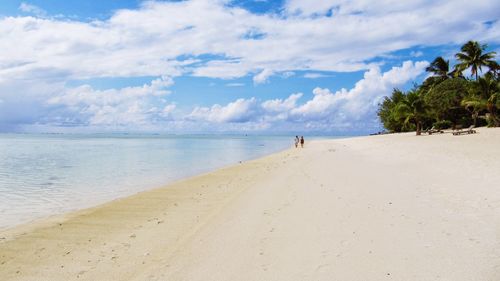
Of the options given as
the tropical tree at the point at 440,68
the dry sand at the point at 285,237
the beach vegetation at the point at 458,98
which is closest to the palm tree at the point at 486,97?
the beach vegetation at the point at 458,98

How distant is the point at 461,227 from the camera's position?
799cm

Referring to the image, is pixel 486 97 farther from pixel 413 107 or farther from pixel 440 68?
pixel 440 68

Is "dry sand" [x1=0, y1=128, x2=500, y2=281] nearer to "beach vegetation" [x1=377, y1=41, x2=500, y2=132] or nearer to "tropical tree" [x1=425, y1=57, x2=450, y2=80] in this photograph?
"beach vegetation" [x1=377, y1=41, x2=500, y2=132]

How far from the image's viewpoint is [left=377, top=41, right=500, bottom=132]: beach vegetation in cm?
4766

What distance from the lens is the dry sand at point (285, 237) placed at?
6.30 meters

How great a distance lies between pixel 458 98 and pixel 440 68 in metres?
15.8

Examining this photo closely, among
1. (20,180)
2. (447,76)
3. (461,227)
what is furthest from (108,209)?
(447,76)

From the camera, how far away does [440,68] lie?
69.8 metres

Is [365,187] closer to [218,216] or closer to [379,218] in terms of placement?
[379,218]

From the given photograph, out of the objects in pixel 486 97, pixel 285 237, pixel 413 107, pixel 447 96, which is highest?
pixel 447 96

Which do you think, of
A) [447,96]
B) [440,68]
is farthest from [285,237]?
[440,68]

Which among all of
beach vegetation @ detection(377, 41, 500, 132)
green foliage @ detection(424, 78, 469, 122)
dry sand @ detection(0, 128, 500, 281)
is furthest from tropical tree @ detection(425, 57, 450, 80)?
dry sand @ detection(0, 128, 500, 281)

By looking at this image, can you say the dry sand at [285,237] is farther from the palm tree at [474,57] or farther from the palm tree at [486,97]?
the palm tree at [474,57]

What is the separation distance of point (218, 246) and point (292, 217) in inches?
105
